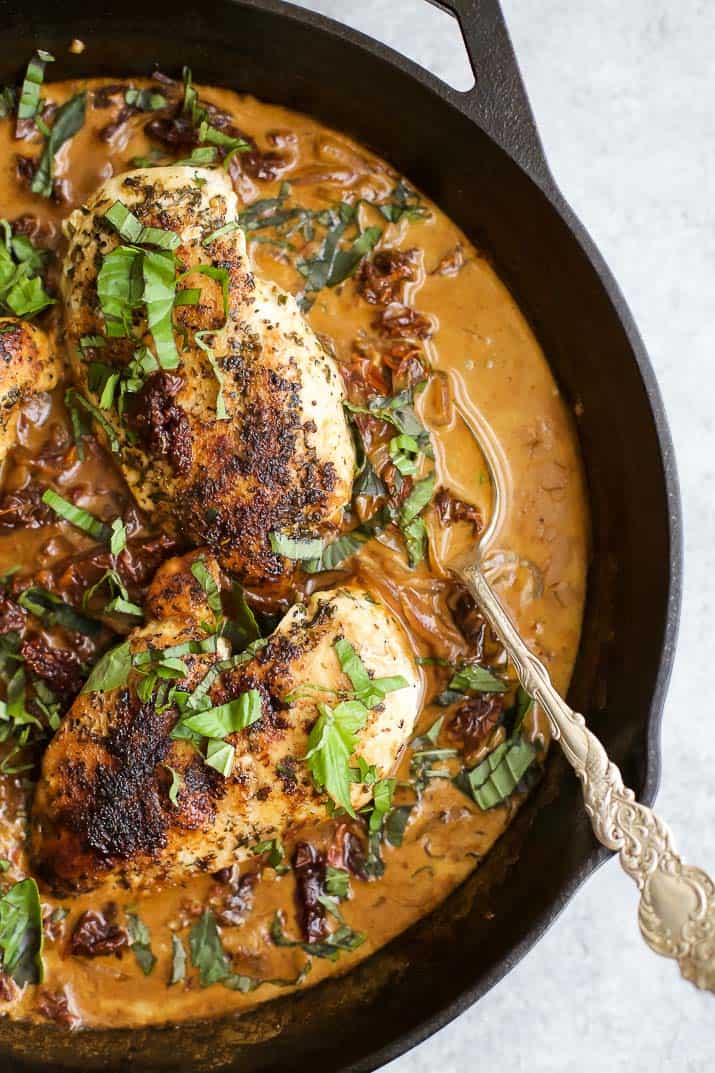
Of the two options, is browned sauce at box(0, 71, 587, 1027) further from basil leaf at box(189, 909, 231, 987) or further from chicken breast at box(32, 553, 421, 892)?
chicken breast at box(32, 553, 421, 892)

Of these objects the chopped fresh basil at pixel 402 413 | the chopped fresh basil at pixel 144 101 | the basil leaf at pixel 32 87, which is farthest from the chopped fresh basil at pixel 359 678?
the basil leaf at pixel 32 87

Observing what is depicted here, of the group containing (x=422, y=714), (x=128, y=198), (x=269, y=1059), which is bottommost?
(x=269, y=1059)

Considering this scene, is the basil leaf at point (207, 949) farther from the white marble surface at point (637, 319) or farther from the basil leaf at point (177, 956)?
the white marble surface at point (637, 319)

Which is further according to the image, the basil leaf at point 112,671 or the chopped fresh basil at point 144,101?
the chopped fresh basil at point 144,101

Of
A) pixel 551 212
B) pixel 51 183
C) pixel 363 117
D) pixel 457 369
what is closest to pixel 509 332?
pixel 457 369

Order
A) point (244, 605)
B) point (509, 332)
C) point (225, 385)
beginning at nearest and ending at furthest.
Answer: point (225, 385) → point (244, 605) → point (509, 332)

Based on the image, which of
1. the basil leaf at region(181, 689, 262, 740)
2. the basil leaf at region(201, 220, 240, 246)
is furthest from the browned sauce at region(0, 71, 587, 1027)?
the basil leaf at region(181, 689, 262, 740)

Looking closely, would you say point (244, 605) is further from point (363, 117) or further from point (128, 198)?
point (363, 117)
